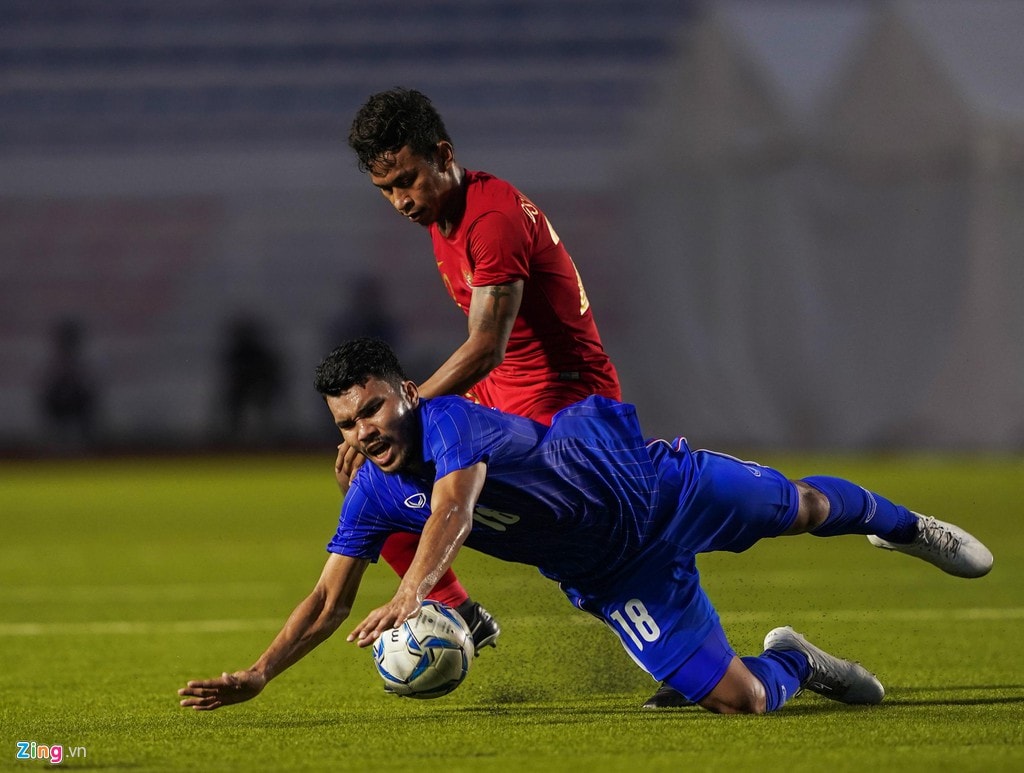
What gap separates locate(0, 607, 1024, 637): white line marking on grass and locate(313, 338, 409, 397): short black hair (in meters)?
2.61

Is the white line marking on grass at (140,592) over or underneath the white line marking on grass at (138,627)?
underneath

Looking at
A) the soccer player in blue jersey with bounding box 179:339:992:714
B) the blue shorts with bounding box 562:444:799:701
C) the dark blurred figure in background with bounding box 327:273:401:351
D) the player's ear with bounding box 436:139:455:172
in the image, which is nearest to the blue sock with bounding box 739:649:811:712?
the soccer player in blue jersey with bounding box 179:339:992:714

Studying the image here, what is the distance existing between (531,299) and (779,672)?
1.33 m

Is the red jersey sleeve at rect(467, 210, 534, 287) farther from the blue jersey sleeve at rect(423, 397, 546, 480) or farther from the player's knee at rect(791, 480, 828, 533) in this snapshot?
the player's knee at rect(791, 480, 828, 533)

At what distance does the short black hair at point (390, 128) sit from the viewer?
4734 millimetres

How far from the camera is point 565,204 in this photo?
70.5 feet

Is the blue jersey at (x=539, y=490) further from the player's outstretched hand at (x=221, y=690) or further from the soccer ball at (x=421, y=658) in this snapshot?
the player's outstretched hand at (x=221, y=690)

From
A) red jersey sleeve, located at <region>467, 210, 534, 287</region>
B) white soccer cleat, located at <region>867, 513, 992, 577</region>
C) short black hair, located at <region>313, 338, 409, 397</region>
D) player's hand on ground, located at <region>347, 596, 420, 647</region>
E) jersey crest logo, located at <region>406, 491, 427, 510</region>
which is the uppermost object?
red jersey sleeve, located at <region>467, 210, 534, 287</region>

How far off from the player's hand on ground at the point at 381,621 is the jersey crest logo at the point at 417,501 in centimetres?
64

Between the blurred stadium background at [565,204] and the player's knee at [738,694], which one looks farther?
the blurred stadium background at [565,204]

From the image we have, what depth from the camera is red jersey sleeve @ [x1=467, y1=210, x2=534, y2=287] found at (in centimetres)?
489

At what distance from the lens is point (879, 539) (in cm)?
528

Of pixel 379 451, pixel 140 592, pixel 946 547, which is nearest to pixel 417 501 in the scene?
pixel 379 451

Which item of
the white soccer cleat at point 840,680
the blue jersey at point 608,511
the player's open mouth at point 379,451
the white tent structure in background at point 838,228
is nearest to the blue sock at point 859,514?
the blue jersey at point 608,511
